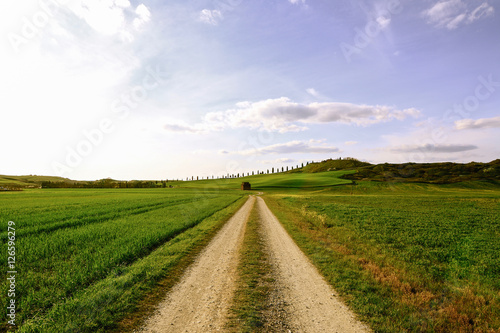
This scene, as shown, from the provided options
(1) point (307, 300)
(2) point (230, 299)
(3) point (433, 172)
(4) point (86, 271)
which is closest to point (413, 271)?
(1) point (307, 300)

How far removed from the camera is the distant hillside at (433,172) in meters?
113

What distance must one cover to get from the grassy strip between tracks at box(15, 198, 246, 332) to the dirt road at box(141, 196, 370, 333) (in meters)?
0.66

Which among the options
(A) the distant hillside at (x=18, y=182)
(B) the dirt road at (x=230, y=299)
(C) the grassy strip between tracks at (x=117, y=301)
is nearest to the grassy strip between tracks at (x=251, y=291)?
(B) the dirt road at (x=230, y=299)

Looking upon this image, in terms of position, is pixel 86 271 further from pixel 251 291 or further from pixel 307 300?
pixel 307 300

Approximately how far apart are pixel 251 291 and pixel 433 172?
151m

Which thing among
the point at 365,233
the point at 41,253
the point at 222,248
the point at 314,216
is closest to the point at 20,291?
the point at 41,253

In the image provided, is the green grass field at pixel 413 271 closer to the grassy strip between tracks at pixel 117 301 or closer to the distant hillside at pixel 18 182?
the grassy strip between tracks at pixel 117 301

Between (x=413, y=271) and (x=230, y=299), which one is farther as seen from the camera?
(x=413, y=271)

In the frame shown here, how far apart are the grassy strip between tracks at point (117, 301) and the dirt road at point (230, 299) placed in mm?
665

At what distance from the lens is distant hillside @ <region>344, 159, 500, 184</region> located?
113 metres

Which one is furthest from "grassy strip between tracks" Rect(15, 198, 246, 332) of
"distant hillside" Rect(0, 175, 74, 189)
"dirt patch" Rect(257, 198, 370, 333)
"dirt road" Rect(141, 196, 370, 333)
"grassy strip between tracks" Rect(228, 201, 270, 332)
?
"distant hillside" Rect(0, 175, 74, 189)

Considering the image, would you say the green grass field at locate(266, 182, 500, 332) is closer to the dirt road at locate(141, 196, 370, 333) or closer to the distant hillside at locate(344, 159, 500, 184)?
the dirt road at locate(141, 196, 370, 333)

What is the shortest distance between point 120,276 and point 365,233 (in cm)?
1785

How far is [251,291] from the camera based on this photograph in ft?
28.9
